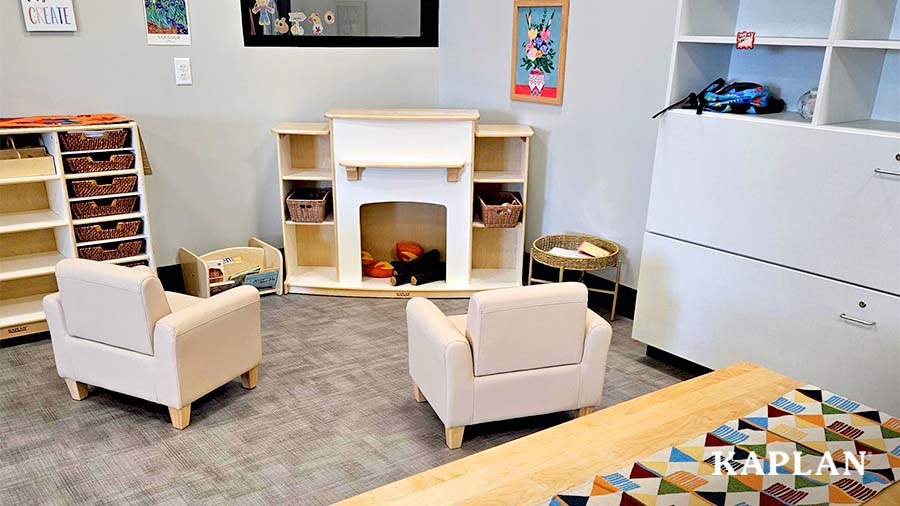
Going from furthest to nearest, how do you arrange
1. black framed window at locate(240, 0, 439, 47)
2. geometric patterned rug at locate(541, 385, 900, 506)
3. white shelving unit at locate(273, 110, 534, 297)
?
black framed window at locate(240, 0, 439, 47), white shelving unit at locate(273, 110, 534, 297), geometric patterned rug at locate(541, 385, 900, 506)

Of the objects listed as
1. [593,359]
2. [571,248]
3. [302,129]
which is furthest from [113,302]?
[571,248]

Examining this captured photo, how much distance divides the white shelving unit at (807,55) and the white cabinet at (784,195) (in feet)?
0.29

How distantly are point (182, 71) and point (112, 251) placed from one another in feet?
3.70

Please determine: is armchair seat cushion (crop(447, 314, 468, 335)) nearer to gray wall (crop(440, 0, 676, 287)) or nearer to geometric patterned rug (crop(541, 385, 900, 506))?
geometric patterned rug (crop(541, 385, 900, 506))

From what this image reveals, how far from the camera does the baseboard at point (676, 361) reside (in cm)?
313

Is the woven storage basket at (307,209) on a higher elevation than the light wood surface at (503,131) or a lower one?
lower

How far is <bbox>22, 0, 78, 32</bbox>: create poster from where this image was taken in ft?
11.1

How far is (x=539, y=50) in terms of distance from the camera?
396 centimetres

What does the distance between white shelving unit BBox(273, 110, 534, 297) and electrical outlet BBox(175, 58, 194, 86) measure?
592mm

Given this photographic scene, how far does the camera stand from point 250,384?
2.96 metres

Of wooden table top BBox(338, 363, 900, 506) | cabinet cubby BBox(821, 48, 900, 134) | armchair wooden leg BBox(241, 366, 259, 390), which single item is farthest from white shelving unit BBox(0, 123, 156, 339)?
cabinet cubby BBox(821, 48, 900, 134)

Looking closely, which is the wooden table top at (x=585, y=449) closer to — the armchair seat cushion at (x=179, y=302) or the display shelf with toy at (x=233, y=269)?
the armchair seat cushion at (x=179, y=302)

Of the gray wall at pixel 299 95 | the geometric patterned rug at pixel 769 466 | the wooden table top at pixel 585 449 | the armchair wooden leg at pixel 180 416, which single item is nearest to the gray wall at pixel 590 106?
the gray wall at pixel 299 95

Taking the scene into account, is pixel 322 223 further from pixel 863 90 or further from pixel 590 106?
pixel 863 90
